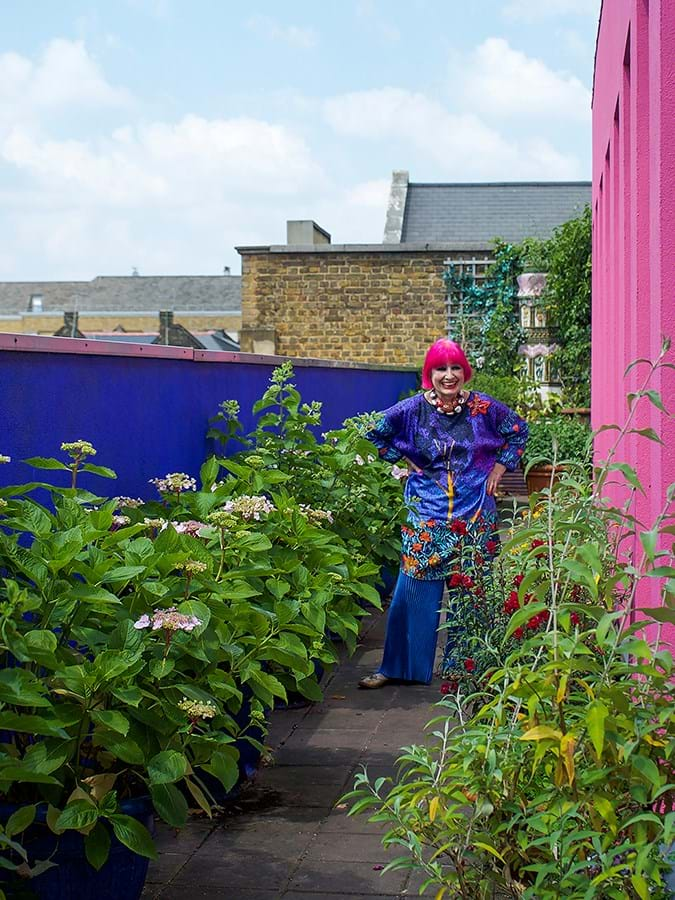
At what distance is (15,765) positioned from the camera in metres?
3.00

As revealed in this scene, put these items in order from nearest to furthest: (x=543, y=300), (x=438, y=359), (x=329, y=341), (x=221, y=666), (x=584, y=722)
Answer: (x=584, y=722)
(x=221, y=666)
(x=438, y=359)
(x=543, y=300)
(x=329, y=341)

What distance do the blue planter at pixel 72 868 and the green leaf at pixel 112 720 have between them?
292 mm

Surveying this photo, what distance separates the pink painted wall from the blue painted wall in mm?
2010

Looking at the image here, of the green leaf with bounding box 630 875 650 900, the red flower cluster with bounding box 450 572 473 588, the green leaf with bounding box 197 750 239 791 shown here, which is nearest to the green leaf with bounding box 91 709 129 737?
the green leaf with bounding box 197 750 239 791

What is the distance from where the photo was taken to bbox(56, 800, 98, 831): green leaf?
10.3 ft

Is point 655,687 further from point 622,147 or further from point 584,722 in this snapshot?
point 622,147

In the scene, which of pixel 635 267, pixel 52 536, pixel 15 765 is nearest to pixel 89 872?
pixel 15 765

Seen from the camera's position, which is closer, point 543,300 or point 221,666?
point 221,666

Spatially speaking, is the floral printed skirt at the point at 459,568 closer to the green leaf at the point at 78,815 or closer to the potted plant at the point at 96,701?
the potted plant at the point at 96,701

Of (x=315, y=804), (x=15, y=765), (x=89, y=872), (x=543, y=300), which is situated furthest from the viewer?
(x=543, y=300)

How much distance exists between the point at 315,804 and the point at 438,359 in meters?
2.25

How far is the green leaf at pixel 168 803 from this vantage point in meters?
3.35

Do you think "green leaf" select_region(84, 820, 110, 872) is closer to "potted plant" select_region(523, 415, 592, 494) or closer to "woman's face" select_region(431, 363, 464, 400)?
"woman's face" select_region(431, 363, 464, 400)

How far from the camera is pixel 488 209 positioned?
26.7 meters
